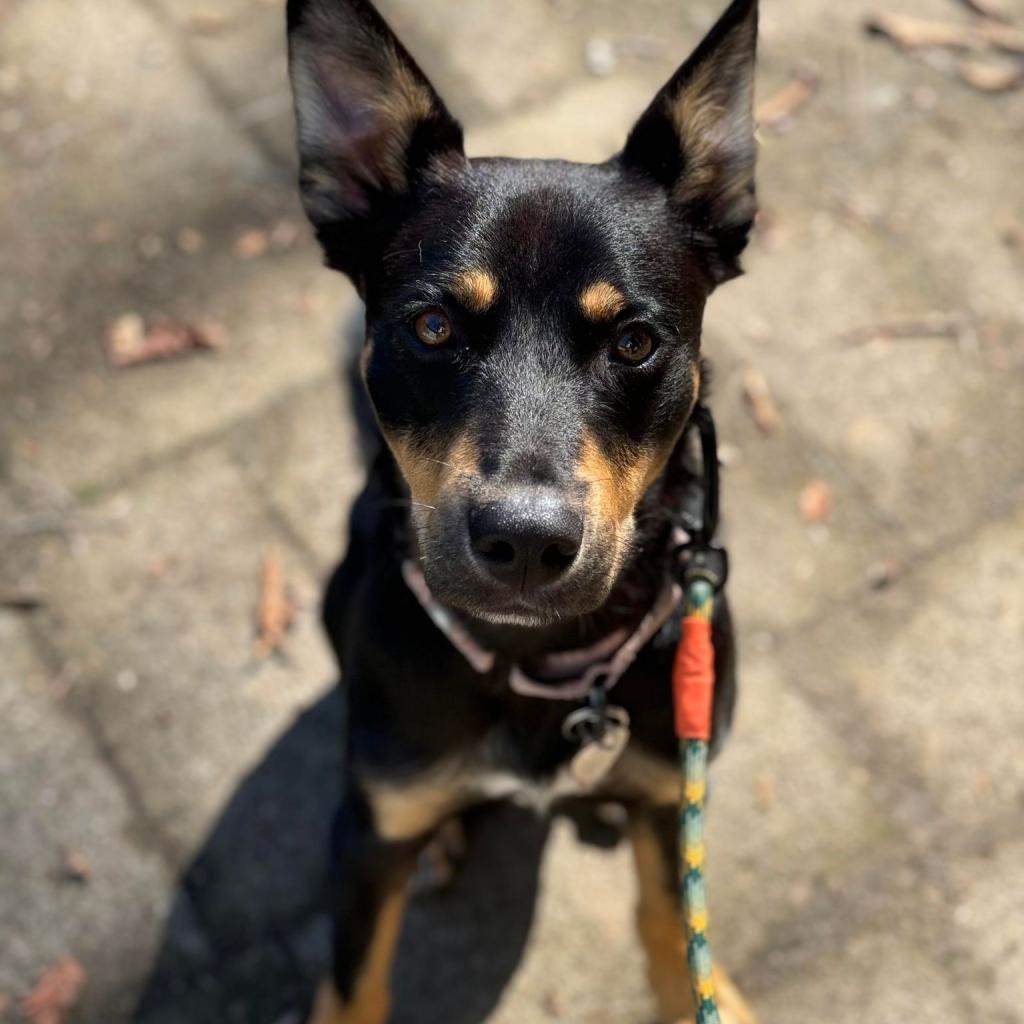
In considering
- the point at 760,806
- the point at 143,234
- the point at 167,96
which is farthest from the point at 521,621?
the point at 167,96

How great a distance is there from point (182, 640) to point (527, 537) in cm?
210

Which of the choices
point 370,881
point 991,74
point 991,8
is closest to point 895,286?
point 991,74

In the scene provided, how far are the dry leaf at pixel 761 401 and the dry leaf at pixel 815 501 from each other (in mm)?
254

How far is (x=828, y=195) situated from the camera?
205 inches

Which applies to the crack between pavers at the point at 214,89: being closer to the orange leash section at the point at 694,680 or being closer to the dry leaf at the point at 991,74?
→ the dry leaf at the point at 991,74

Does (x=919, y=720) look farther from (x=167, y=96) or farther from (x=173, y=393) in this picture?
(x=167, y=96)

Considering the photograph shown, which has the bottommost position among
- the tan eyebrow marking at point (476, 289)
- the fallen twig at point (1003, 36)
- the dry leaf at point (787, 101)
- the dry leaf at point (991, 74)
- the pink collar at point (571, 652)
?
the dry leaf at point (991, 74)

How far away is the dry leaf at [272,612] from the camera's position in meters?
4.05

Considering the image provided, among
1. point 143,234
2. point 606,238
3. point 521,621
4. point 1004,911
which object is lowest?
point 1004,911

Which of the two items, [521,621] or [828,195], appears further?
[828,195]

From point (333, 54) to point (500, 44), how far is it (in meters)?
3.22

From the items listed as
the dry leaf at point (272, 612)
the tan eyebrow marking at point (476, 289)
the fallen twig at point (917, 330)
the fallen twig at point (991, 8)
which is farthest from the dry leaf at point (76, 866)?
the fallen twig at point (991, 8)

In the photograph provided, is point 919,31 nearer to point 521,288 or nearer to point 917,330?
point 917,330

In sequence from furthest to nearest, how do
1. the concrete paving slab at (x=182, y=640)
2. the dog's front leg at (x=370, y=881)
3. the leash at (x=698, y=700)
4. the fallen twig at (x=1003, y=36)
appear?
1. the fallen twig at (x=1003, y=36)
2. the concrete paving slab at (x=182, y=640)
3. the dog's front leg at (x=370, y=881)
4. the leash at (x=698, y=700)
